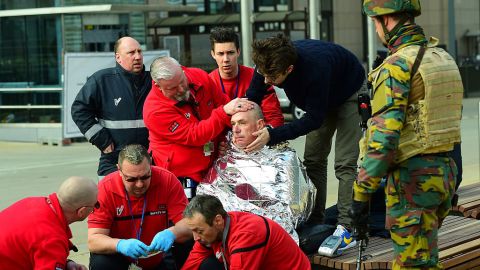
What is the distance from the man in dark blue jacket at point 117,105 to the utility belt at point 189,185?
0.86m

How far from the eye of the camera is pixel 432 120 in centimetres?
443


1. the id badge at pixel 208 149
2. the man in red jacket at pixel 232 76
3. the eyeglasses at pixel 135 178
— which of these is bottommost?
the eyeglasses at pixel 135 178

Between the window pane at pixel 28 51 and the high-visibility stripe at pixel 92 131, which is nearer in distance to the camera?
the high-visibility stripe at pixel 92 131

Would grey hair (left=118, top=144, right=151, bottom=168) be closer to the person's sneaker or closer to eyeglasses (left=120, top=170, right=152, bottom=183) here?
eyeglasses (left=120, top=170, right=152, bottom=183)

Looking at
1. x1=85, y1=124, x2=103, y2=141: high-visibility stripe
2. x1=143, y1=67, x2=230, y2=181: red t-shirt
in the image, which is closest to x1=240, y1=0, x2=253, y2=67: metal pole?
x1=85, y1=124, x2=103, y2=141: high-visibility stripe

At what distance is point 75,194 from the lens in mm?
→ 4750

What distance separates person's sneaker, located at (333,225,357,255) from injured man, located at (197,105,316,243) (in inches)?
8.7

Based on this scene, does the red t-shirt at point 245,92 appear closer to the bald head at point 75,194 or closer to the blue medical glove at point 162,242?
the blue medical glove at point 162,242

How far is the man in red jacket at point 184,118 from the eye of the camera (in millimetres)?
5941

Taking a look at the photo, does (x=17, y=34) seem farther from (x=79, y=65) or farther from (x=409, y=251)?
(x=409, y=251)

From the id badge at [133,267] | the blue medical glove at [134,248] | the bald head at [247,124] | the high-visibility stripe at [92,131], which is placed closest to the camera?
the blue medical glove at [134,248]

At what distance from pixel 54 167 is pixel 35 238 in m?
8.97

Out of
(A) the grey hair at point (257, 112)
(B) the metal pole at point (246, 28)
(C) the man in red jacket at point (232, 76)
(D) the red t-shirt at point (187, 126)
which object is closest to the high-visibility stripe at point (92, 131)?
(D) the red t-shirt at point (187, 126)

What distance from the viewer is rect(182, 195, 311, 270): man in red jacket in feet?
15.9
